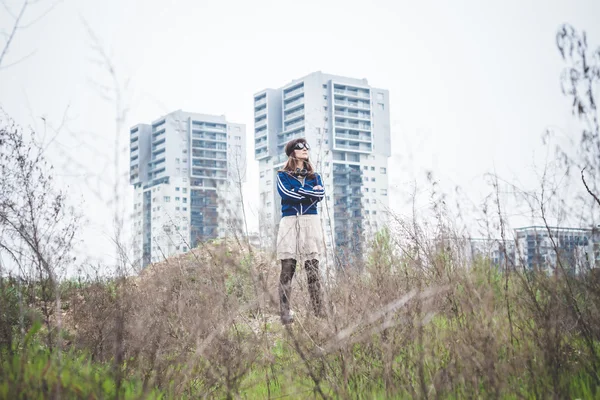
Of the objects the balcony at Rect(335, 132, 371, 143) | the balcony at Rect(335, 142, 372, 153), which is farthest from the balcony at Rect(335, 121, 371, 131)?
the balcony at Rect(335, 142, 372, 153)

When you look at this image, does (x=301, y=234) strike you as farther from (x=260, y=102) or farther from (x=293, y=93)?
(x=260, y=102)

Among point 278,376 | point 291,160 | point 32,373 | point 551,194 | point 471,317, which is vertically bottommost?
point 278,376

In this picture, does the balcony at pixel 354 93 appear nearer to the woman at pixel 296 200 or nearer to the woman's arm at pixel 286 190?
the woman at pixel 296 200

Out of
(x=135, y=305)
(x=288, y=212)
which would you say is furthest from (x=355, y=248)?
(x=135, y=305)

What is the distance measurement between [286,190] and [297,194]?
11 centimetres

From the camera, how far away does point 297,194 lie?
5.20m

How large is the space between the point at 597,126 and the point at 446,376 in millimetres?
1445

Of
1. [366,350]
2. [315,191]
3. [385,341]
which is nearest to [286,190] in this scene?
[315,191]

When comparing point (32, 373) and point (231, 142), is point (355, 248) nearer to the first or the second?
point (231, 142)

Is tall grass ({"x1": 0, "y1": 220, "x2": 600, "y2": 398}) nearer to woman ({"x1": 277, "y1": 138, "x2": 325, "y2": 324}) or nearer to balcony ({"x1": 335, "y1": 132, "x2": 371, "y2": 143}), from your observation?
woman ({"x1": 277, "y1": 138, "x2": 325, "y2": 324})

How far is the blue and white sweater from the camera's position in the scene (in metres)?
5.18

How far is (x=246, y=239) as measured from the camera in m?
2.55

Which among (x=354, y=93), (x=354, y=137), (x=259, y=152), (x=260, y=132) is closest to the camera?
(x=354, y=137)

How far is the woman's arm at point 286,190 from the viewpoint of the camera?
520cm
